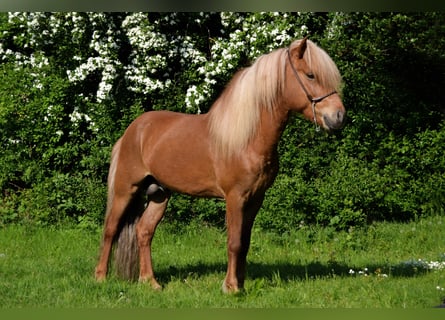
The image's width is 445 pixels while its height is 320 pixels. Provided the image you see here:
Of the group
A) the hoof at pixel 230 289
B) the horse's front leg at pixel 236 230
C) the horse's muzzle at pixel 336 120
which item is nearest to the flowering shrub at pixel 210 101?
the horse's front leg at pixel 236 230

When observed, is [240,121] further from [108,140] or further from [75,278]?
[108,140]

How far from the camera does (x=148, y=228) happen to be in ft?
20.1

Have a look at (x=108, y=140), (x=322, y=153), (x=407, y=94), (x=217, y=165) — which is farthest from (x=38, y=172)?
(x=407, y=94)

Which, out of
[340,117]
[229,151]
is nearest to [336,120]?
[340,117]

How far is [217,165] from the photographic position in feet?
17.7

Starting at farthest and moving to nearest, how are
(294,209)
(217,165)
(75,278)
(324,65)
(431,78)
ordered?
(431,78), (294,209), (75,278), (217,165), (324,65)

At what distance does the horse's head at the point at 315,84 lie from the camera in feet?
16.1

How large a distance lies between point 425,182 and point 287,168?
92.3 inches

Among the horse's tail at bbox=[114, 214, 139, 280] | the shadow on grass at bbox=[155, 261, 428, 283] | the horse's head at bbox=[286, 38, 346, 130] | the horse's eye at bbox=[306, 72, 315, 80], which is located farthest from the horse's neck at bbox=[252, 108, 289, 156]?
the horse's tail at bbox=[114, 214, 139, 280]

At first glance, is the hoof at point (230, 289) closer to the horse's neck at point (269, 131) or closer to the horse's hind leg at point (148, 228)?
the horse's hind leg at point (148, 228)

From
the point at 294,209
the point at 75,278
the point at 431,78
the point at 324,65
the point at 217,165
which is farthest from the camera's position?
the point at 431,78

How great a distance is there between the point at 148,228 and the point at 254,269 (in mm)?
1437

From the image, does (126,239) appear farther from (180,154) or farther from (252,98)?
(252,98)

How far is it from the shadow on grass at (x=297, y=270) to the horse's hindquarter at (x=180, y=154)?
111 cm
